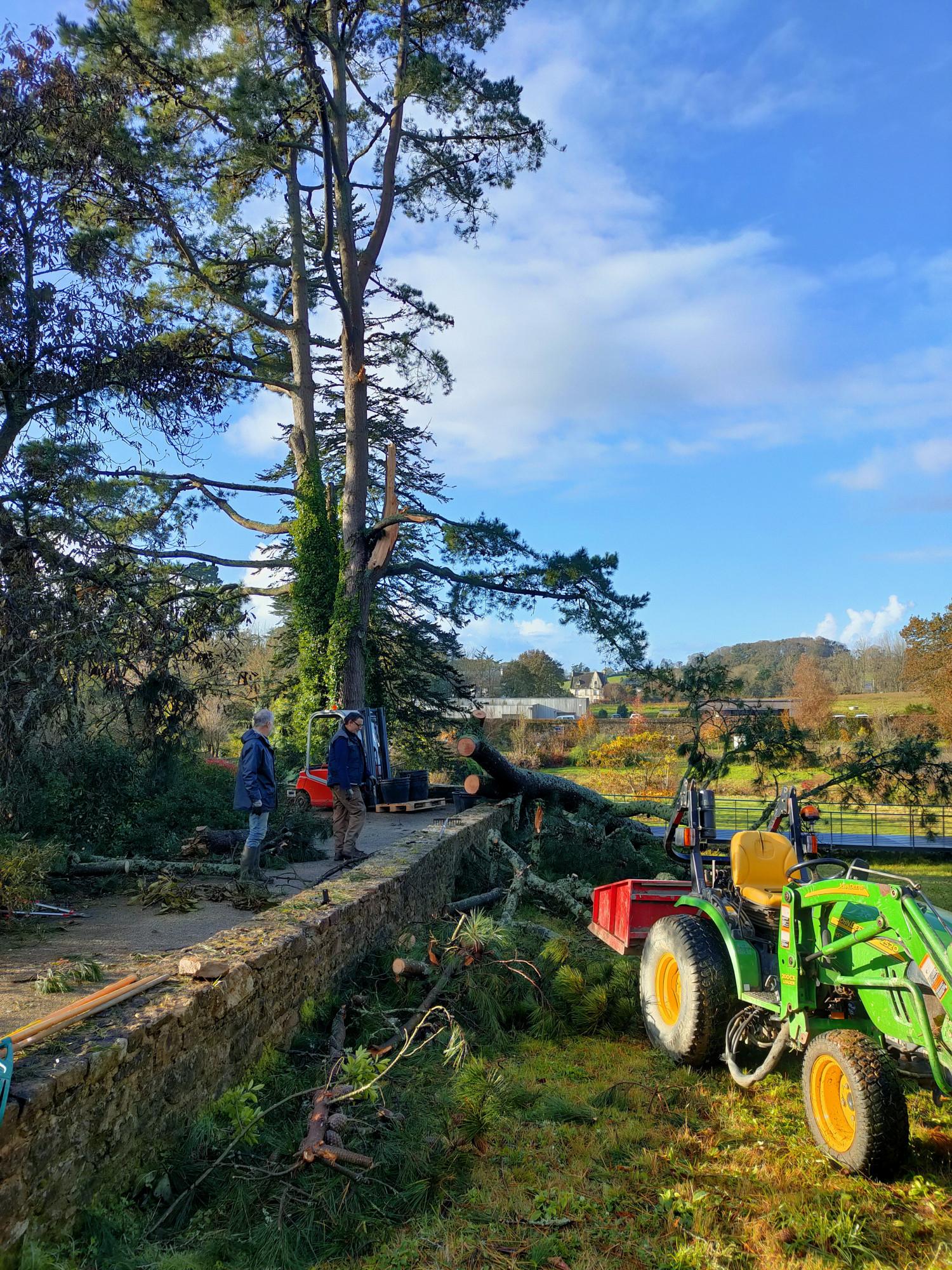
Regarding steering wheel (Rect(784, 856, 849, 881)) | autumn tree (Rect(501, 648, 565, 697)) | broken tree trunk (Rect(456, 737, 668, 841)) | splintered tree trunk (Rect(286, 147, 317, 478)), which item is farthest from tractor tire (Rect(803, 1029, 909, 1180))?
autumn tree (Rect(501, 648, 565, 697))

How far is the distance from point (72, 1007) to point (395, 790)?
1157 cm

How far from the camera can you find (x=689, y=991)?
211 inches

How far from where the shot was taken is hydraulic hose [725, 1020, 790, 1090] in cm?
469

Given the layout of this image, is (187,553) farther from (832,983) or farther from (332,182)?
(832,983)

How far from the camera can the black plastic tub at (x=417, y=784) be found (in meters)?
15.7

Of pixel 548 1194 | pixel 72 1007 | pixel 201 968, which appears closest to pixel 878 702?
pixel 548 1194

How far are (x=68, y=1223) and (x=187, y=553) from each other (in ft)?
46.5

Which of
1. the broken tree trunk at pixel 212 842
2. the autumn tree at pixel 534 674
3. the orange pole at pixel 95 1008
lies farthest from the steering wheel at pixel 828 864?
the autumn tree at pixel 534 674

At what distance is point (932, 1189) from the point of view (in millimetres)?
3984

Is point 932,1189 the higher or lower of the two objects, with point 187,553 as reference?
lower

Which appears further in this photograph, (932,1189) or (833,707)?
(833,707)

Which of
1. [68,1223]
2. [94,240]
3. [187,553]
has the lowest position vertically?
[68,1223]

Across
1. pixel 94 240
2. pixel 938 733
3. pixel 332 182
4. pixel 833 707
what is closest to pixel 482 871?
pixel 94 240

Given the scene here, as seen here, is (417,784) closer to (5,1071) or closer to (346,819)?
(346,819)
